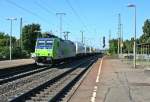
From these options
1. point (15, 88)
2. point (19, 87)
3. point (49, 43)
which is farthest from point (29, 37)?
point (15, 88)

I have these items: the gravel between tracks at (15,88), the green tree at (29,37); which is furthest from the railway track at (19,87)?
the green tree at (29,37)

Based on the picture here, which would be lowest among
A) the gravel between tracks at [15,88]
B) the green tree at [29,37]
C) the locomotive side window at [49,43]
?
the gravel between tracks at [15,88]

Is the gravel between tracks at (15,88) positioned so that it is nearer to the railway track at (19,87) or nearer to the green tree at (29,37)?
the railway track at (19,87)

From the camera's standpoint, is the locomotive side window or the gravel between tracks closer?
the gravel between tracks

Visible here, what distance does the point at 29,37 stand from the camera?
111m

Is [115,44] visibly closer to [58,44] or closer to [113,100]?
[58,44]

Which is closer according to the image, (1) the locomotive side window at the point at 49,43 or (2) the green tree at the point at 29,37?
(1) the locomotive side window at the point at 49,43

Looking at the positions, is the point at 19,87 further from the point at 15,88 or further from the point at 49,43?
the point at 49,43

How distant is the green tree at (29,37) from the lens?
10759cm

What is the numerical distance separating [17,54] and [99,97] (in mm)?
68505

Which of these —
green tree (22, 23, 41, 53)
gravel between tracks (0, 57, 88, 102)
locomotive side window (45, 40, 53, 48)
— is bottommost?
gravel between tracks (0, 57, 88, 102)

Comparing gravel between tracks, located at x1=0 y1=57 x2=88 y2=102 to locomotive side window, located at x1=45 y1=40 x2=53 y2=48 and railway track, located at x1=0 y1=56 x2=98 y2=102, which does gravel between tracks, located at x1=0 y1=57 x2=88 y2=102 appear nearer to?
railway track, located at x1=0 y1=56 x2=98 y2=102

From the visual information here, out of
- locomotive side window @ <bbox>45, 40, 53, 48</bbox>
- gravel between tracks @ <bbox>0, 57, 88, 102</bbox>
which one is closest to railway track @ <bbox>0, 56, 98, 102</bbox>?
gravel between tracks @ <bbox>0, 57, 88, 102</bbox>

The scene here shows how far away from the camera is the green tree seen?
107594 mm
